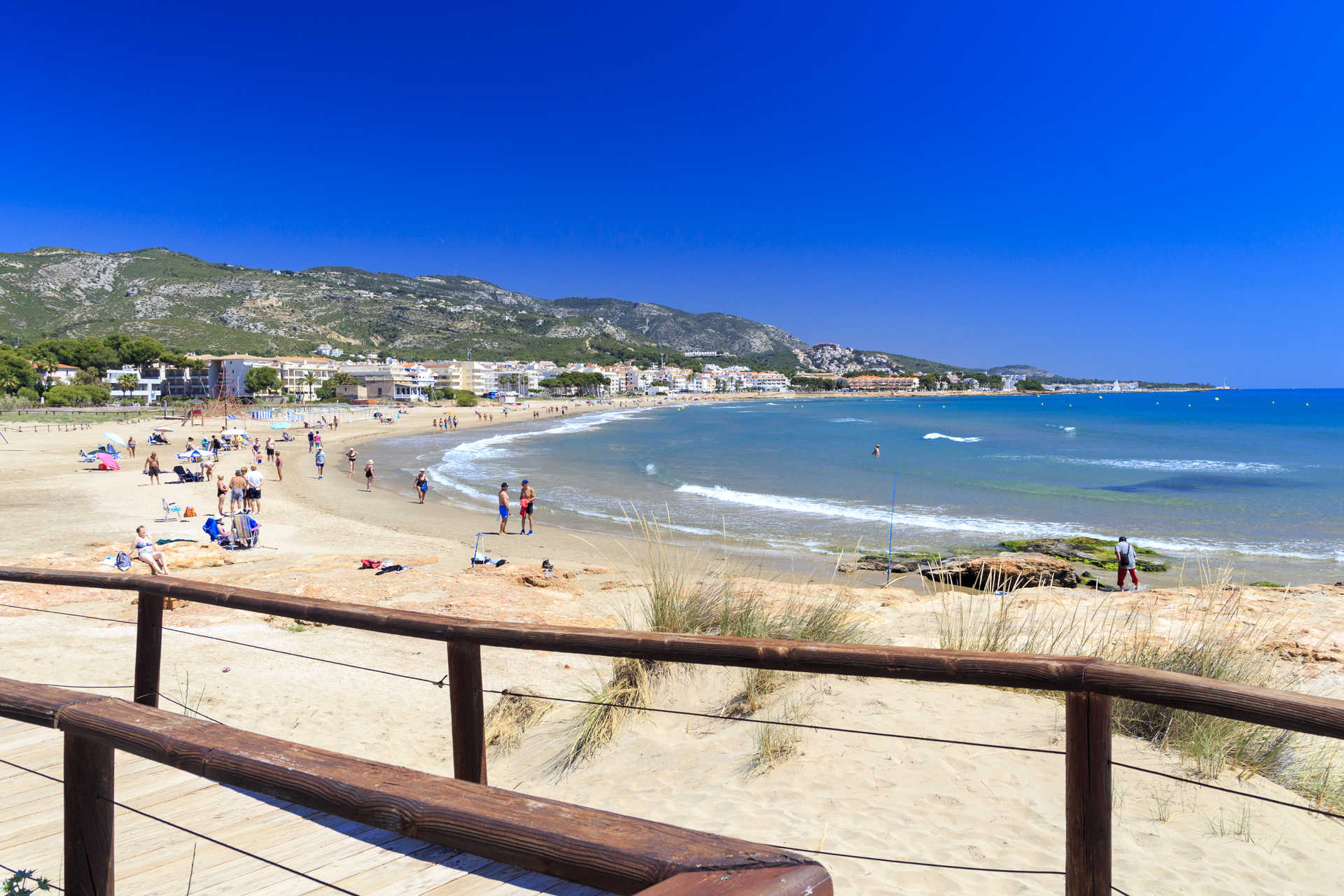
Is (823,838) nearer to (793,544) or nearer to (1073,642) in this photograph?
(1073,642)

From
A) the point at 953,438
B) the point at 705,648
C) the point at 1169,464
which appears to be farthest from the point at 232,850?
the point at 953,438

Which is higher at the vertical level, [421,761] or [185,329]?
[185,329]

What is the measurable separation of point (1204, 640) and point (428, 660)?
5.46 meters

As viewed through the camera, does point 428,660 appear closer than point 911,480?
Yes

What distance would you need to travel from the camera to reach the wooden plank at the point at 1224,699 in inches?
56.6

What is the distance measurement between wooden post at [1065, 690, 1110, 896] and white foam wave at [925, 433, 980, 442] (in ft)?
179

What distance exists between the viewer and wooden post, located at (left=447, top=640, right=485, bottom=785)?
255 cm

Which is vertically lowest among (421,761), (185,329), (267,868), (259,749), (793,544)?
(793,544)

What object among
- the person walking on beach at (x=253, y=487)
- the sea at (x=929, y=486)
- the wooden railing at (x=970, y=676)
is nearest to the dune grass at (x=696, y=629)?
the sea at (x=929, y=486)

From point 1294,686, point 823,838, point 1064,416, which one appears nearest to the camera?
point 823,838

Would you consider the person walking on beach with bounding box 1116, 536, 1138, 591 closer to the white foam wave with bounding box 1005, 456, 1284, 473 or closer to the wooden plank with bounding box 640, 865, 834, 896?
the wooden plank with bounding box 640, 865, 834, 896

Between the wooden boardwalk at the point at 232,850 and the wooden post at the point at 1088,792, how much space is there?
1.15m

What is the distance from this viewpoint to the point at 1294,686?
477 cm

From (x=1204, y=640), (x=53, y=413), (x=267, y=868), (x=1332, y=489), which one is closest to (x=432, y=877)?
(x=267, y=868)
